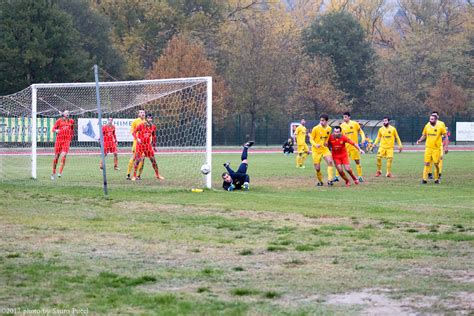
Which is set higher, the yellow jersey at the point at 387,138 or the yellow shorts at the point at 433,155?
the yellow jersey at the point at 387,138

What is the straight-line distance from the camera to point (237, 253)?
10.8 meters

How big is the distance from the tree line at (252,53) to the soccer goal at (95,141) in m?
24.8

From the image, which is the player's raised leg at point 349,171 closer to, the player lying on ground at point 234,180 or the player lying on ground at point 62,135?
the player lying on ground at point 234,180

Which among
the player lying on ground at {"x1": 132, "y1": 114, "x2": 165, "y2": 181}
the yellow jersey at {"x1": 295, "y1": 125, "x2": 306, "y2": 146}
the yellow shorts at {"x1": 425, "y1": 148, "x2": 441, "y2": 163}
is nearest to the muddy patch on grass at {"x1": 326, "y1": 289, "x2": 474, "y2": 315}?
the yellow shorts at {"x1": 425, "y1": 148, "x2": 441, "y2": 163}

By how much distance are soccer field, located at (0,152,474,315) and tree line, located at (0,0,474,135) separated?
40.4 metres

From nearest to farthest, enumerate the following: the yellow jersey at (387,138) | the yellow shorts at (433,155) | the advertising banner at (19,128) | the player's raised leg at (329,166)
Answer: the player's raised leg at (329,166) → the yellow shorts at (433,155) → the yellow jersey at (387,138) → the advertising banner at (19,128)

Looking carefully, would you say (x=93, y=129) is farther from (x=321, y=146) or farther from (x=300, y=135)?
(x=321, y=146)

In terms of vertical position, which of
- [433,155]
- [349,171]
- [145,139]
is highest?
[145,139]

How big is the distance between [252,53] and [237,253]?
2255 inches

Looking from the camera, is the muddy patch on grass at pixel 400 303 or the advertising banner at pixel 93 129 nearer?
the muddy patch on grass at pixel 400 303

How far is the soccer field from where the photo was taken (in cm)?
802

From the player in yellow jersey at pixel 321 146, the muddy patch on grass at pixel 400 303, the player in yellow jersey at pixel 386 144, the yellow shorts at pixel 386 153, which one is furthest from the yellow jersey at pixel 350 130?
the muddy patch on grass at pixel 400 303

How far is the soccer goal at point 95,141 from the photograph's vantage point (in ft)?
82.0

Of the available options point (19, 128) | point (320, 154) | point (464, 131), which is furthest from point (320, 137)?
point (464, 131)
